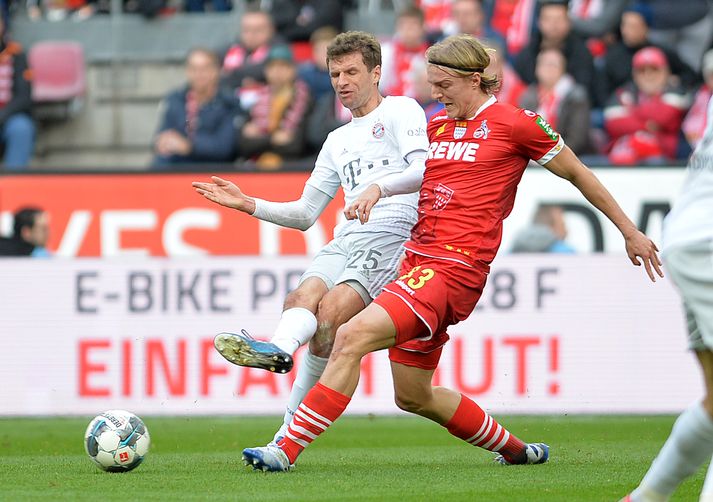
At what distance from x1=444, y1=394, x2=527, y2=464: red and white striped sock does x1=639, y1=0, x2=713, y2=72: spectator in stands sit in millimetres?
9187

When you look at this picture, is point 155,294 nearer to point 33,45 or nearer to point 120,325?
point 120,325

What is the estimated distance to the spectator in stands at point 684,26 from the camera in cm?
1570

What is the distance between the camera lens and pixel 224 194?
7.25 meters

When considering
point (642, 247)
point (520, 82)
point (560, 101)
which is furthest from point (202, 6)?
point (642, 247)

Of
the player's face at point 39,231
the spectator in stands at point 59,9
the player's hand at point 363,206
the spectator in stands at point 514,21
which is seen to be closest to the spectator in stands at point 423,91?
the spectator in stands at point 514,21

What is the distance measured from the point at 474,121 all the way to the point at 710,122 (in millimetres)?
1911

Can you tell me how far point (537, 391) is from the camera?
12.0 metres

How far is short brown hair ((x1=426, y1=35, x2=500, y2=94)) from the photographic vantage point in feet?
23.1

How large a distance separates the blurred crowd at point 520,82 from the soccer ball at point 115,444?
707 centimetres

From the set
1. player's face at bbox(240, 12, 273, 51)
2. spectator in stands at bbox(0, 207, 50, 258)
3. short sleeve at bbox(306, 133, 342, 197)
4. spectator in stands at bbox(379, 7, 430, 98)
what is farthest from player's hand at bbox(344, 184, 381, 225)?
player's face at bbox(240, 12, 273, 51)

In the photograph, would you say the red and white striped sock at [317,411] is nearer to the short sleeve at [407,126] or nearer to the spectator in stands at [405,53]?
the short sleeve at [407,126]

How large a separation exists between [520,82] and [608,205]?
29.4 feet

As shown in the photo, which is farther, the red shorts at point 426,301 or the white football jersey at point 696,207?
the red shorts at point 426,301

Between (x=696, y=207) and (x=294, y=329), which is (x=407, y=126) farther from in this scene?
(x=696, y=207)
